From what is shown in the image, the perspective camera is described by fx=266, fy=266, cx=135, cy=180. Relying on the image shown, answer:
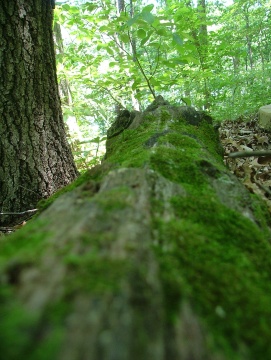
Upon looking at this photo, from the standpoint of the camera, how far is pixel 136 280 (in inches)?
24.1

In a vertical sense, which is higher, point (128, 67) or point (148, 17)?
point (148, 17)

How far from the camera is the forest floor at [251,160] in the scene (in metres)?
1.96

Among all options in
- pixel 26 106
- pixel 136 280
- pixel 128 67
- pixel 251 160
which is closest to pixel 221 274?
pixel 136 280

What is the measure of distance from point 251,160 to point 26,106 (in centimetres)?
236

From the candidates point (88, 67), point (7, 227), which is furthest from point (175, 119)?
point (88, 67)

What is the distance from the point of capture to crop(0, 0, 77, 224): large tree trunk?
2.54m

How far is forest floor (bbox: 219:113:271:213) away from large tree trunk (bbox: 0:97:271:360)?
68cm

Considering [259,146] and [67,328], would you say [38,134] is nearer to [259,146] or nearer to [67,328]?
[67,328]

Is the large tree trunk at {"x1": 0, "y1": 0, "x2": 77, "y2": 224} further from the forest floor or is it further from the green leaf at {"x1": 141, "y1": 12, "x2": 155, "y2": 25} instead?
the forest floor

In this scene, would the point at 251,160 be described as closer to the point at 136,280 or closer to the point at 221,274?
the point at 221,274

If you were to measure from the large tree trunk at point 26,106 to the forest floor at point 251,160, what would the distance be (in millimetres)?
1811

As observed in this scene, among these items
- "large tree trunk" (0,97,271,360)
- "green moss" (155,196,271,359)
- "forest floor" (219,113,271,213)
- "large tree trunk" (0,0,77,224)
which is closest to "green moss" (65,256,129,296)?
"large tree trunk" (0,97,271,360)

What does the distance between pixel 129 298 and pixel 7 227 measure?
86.8 inches

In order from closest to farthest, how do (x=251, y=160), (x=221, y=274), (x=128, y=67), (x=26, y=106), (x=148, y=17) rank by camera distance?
(x=221, y=274), (x=148, y=17), (x=26, y=106), (x=251, y=160), (x=128, y=67)
